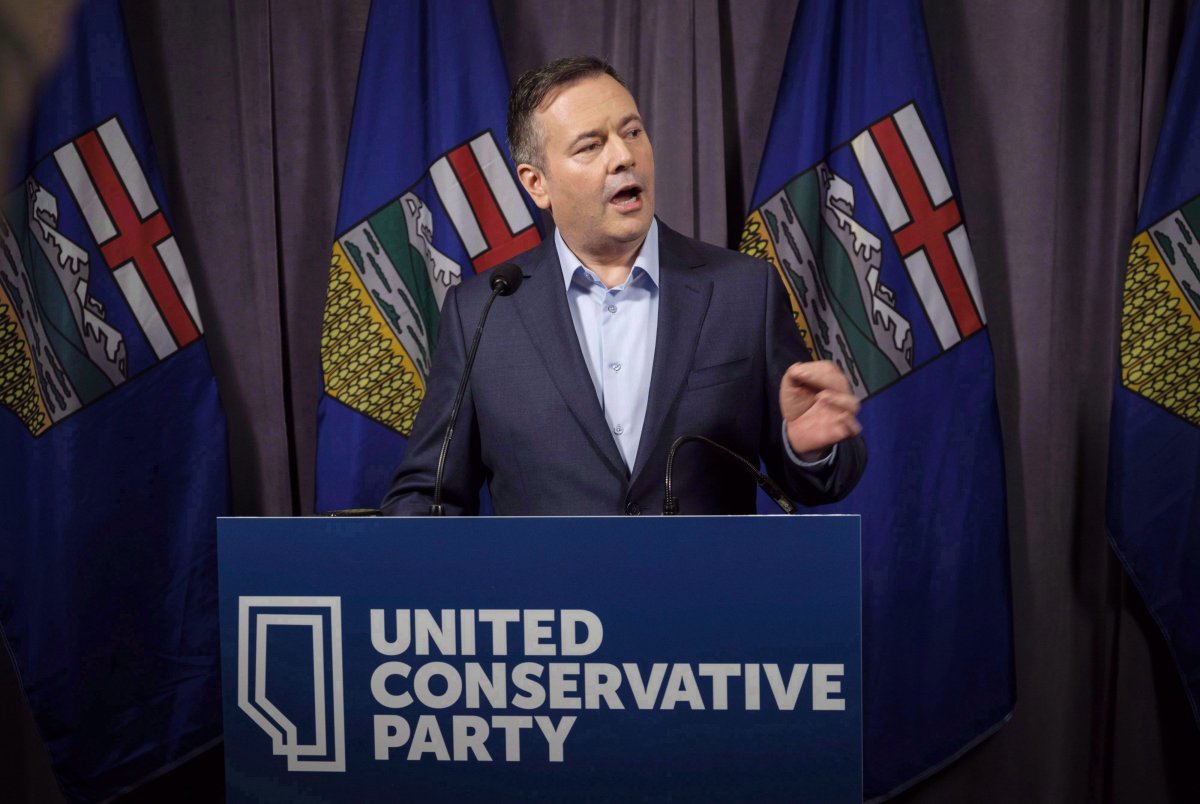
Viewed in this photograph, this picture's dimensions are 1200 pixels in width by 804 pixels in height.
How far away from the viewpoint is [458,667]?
1134mm

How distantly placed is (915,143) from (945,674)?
1.35 meters

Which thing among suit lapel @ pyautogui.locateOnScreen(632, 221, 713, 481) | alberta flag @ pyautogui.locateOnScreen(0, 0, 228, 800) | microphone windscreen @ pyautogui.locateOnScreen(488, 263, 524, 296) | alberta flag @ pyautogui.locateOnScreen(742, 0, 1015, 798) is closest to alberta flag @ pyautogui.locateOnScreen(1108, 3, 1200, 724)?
alberta flag @ pyautogui.locateOnScreen(742, 0, 1015, 798)

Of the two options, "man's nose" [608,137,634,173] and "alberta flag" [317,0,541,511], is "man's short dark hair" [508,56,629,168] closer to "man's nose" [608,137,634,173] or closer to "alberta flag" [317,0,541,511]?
"man's nose" [608,137,634,173]

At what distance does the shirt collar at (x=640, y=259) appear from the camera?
183 cm

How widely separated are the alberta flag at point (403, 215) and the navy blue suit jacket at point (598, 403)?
836mm

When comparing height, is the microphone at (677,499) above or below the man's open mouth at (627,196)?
below

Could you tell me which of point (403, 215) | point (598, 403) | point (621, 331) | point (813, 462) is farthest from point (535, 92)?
point (403, 215)

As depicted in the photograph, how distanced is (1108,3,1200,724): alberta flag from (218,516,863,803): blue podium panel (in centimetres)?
188

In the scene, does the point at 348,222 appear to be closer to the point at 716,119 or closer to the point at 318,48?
the point at 318,48

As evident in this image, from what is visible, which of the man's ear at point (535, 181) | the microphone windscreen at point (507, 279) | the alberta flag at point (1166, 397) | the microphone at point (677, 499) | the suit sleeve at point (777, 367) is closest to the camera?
the microphone at point (677, 499)

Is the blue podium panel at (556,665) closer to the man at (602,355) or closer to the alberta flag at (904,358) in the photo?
the man at (602,355)

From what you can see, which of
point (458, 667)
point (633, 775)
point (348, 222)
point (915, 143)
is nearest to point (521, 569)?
point (458, 667)

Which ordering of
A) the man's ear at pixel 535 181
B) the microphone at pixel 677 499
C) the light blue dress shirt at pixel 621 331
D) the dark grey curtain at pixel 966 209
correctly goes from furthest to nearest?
the dark grey curtain at pixel 966 209 < the man's ear at pixel 535 181 < the light blue dress shirt at pixel 621 331 < the microphone at pixel 677 499

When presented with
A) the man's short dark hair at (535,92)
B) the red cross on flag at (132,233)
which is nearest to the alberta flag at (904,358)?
the man's short dark hair at (535,92)
